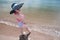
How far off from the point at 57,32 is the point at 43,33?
0.30 meters

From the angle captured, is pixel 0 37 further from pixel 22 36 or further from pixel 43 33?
pixel 22 36

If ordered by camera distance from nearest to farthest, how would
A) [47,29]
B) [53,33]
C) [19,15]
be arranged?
1. [19,15]
2. [53,33]
3. [47,29]

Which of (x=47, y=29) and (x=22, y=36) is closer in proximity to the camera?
(x=22, y=36)

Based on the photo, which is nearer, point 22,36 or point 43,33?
point 22,36

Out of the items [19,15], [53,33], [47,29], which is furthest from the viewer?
[47,29]

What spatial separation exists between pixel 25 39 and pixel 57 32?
2.01m

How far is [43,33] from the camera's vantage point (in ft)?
11.8

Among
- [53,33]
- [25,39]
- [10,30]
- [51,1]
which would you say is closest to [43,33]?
[53,33]

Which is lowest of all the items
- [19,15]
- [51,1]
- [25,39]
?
[51,1]

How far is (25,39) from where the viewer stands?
1774 millimetres

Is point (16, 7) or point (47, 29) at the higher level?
point (16, 7)

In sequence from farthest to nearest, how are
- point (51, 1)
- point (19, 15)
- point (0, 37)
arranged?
point (51, 1), point (0, 37), point (19, 15)

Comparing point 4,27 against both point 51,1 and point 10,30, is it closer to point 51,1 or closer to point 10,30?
point 10,30

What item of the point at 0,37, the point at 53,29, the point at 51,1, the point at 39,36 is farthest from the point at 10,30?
the point at 51,1
